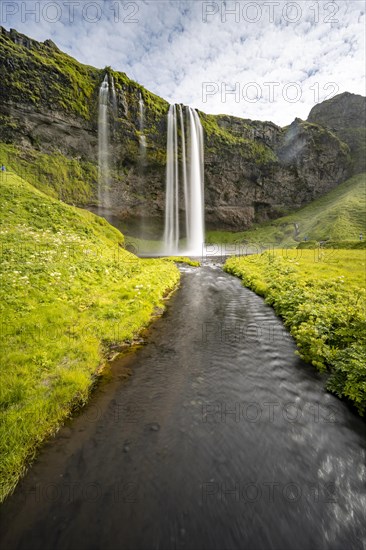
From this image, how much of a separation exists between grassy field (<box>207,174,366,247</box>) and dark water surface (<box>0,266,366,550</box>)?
66416 millimetres

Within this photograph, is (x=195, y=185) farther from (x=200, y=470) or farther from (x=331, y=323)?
(x=200, y=470)

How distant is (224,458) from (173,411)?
1902 millimetres

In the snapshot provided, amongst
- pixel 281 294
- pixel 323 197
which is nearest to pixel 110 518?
pixel 281 294

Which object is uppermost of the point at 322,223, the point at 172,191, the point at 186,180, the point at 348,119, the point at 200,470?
the point at 348,119

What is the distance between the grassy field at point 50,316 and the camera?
6.11m

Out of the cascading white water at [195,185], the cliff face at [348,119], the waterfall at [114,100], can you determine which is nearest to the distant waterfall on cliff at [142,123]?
the waterfall at [114,100]

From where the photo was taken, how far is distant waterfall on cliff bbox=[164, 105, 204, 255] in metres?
72.8

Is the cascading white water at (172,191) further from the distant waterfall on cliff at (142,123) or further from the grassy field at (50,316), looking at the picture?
the grassy field at (50,316)

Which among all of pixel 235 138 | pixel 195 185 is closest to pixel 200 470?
pixel 195 185

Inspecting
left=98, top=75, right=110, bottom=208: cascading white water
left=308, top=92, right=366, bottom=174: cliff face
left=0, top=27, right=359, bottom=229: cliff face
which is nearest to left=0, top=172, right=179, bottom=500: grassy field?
left=0, top=27, right=359, bottom=229: cliff face

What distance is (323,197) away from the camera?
109 metres

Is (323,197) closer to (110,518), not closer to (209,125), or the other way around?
(209,125)

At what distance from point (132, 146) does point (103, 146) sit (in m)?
7.95

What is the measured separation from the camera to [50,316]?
10.4 m
